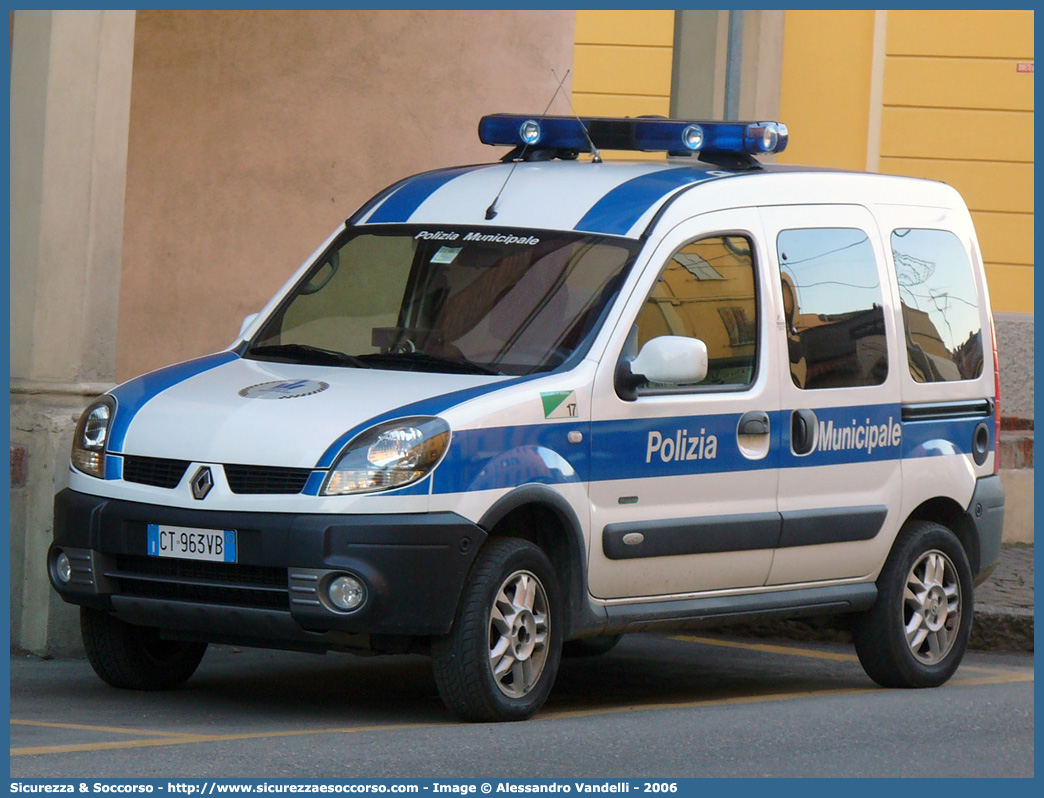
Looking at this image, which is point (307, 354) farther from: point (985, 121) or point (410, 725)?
point (985, 121)

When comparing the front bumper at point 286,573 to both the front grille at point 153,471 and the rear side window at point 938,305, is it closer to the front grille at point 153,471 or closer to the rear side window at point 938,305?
the front grille at point 153,471

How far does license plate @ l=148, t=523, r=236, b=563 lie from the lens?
7.07m

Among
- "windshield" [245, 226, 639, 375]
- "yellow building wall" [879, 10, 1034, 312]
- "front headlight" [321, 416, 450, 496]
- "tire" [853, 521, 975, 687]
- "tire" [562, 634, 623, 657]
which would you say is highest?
"yellow building wall" [879, 10, 1034, 312]

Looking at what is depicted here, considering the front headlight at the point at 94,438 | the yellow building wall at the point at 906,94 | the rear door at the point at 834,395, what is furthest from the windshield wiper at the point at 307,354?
the yellow building wall at the point at 906,94

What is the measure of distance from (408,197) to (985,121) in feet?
22.4

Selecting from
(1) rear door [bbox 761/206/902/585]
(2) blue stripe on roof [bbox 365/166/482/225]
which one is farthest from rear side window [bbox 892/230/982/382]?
(2) blue stripe on roof [bbox 365/166/482/225]

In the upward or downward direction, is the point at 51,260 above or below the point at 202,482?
above

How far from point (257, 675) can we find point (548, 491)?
6.99 feet

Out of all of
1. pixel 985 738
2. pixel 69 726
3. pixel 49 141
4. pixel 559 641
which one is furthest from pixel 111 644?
pixel 985 738

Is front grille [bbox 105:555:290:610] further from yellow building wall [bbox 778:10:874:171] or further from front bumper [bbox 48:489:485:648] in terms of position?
yellow building wall [bbox 778:10:874:171]

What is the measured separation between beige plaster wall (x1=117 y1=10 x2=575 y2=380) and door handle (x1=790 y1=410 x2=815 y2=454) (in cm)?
557

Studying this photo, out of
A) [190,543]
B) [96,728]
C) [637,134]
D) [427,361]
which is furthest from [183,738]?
[637,134]

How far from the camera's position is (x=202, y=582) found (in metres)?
7.16

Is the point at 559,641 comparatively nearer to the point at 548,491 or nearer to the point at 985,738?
the point at 548,491
